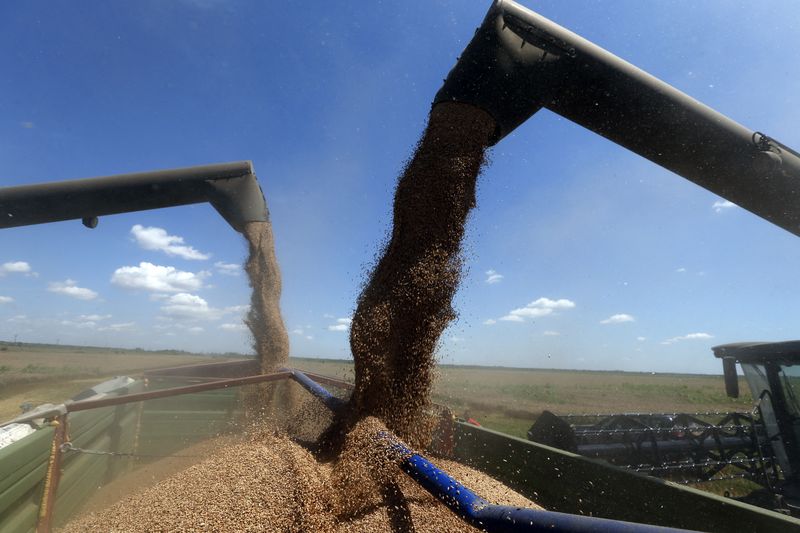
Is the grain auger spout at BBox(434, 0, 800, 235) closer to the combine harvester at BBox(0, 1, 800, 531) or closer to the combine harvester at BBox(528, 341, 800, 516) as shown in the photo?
the combine harvester at BBox(0, 1, 800, 531)

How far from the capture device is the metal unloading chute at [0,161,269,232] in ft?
15.4

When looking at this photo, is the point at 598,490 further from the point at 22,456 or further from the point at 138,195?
the point at 138,195

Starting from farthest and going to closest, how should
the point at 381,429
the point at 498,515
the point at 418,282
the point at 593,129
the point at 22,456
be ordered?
1. the point at 593,129
2. the point at 418,282
3. the point at 22,456
4. the point at 381,429
5. the point at 498,515

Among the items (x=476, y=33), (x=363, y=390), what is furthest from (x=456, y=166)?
(x=363, y=390)

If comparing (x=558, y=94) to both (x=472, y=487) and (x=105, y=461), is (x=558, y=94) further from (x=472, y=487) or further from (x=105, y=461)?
(x=105, y=461)

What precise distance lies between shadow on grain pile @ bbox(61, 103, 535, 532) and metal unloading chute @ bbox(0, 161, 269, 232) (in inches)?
126

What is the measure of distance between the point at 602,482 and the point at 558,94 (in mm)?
2607

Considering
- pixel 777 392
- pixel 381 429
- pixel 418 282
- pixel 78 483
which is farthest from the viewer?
pixel 777 392

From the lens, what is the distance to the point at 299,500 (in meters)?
2.14

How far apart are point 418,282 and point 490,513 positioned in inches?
59.0

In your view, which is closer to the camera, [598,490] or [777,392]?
[598,490]

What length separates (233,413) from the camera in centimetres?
595

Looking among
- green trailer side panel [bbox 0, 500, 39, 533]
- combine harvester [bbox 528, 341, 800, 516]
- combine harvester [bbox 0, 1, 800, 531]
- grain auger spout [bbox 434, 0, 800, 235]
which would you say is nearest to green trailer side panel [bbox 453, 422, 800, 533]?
combine harvester [bbox 0, 1, 800, 531]

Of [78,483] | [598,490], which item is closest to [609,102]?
[598,490]
